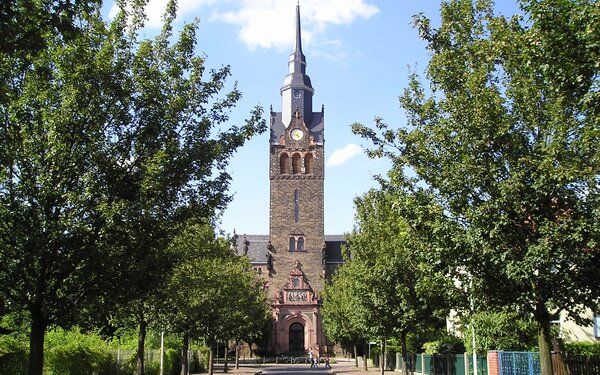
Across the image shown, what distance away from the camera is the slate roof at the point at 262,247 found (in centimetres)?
8150

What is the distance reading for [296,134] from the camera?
78250 mm

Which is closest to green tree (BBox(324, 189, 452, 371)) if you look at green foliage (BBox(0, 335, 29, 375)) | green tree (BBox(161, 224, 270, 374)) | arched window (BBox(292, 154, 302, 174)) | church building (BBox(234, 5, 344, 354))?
green tree (BBox(161, 224, 270, 374))

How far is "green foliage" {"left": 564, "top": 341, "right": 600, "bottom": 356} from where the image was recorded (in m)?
21.1

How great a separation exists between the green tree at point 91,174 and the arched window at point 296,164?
65515 mm

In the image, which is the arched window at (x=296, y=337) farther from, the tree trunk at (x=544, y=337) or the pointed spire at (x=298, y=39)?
the tree trunk at (x=544, y=337)

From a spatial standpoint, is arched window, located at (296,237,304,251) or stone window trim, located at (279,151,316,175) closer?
arched window, located at (296,237,304,251)

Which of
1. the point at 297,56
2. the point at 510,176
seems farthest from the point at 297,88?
the point at 510,176

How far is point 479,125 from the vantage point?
1187cm

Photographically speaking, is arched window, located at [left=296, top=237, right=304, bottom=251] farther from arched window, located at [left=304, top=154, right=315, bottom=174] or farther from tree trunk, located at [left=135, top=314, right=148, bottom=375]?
tree trunk, located at [left=135, top=314, right=148, bottom=375]

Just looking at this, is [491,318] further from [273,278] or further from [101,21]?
[273,278]

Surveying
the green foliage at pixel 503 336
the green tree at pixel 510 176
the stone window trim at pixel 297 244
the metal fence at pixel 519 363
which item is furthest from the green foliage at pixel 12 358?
the stone window trim at pixel 297 244

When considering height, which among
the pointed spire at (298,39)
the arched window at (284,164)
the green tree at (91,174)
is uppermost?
the pointed spire at (298,39)

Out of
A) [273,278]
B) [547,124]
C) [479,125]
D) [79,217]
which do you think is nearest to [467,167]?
[479,125]

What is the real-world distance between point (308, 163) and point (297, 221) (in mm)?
7717
